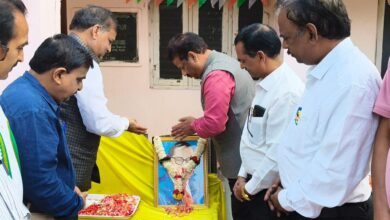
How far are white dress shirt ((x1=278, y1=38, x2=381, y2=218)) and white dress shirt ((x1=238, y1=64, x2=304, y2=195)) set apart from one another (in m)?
0.35

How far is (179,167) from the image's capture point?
313 centimetres

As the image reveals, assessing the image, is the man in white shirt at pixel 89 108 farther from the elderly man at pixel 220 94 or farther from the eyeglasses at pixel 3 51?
the eyeglasses at pixel 3 51

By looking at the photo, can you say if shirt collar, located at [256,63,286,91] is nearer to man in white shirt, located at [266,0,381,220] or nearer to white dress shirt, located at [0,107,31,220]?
man in white shirt, located at [266,0,381,220]

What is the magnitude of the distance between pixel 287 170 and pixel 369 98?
0.39 metres

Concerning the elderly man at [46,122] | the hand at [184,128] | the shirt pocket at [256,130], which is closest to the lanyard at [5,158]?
the elderly man at [46,122]

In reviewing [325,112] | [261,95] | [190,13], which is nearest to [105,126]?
[261,95]


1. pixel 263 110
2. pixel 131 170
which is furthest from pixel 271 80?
pixel 131 170

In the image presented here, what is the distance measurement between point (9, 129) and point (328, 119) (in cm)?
97

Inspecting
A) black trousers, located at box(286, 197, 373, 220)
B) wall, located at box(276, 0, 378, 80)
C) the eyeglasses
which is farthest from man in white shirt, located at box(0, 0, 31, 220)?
wall, located at box(276, 0, 378, 80)

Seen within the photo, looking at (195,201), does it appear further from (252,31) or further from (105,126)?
(252,31)

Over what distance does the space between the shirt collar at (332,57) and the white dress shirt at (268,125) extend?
0.43 meters

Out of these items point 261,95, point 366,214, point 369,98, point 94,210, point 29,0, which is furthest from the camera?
point 94,210

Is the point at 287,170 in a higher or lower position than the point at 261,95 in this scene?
lower

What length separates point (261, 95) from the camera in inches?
73.6
